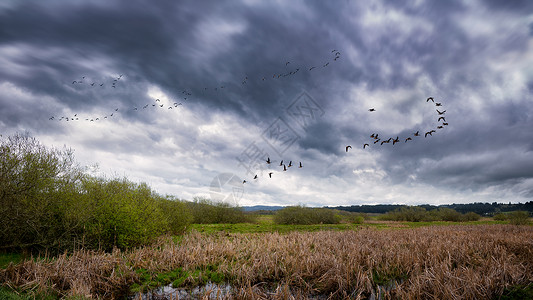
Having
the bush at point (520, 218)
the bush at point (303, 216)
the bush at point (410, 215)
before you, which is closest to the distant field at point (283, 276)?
the bush at point (303, 216)

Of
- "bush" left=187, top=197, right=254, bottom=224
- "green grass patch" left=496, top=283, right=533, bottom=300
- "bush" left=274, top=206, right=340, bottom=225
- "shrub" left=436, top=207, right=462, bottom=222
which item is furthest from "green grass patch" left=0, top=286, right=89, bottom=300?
"shrub" left=436, top=207, right=462, bottom=222

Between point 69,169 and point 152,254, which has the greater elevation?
point 69,169

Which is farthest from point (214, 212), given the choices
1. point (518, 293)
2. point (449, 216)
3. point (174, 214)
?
point (449, 216)

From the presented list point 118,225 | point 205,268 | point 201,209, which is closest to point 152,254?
point 205,268

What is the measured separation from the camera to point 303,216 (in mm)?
50969

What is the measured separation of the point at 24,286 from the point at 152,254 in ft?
16.2

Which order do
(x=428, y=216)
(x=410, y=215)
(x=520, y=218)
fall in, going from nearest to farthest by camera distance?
(x=520, y=218) < (x=410, y=215) < (x=428, y=216)

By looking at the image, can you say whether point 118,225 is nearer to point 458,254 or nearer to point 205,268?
point 205,268

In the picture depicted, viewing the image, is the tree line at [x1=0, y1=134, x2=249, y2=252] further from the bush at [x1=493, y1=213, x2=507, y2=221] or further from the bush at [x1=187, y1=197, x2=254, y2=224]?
the bush at [x1=493, y1=213, x2=507, y2=221]

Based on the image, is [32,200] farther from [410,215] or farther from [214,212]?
[410,215]

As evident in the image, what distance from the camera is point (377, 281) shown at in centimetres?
1009

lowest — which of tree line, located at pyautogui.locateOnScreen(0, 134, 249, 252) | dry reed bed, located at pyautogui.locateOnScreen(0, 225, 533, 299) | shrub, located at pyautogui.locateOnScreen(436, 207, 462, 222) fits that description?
shrub, located at pyautogui.locateOnScreen(436, 207, 462, 222)

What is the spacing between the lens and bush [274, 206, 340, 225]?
166ft

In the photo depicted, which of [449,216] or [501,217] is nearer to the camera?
[501,217]
